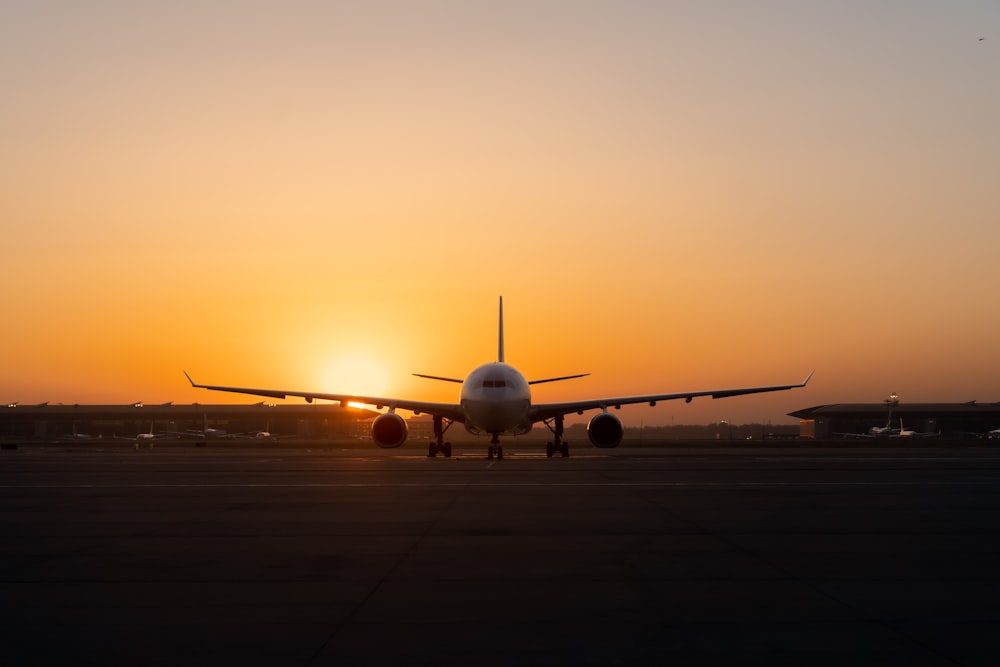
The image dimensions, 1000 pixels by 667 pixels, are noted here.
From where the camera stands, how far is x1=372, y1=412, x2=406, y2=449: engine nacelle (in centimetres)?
4203

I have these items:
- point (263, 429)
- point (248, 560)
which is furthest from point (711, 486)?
point (263, 429)

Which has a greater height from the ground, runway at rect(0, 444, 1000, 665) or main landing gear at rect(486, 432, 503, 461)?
main landing gear at rect(486, 432, 503, 461)

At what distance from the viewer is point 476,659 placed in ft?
20.3

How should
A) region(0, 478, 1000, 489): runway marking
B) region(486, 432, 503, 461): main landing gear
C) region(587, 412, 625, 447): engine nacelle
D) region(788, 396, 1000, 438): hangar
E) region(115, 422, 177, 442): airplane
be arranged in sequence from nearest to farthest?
region(0, 478, 1000, 489): runway marking < region(486, 432, 503, 461): main landing gear < region(587, 412, 625, 447): engine nacelle < region(115, 422, 177, 442): airplane < region(788, 396, 1000, 438): hangar

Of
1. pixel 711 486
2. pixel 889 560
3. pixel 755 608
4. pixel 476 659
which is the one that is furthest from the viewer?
pixel 711 486

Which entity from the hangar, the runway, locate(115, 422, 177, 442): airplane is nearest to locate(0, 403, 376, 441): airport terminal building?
locate(115, 422, 177, 442): airplane

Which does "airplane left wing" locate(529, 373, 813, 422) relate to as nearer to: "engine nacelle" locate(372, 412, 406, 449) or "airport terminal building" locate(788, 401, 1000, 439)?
"engine nacelle" locate(372, 412, 406, 449)

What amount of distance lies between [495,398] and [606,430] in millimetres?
5531

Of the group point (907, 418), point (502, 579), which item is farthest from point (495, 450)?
point (907, 418)

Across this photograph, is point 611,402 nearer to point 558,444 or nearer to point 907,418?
point 558,444

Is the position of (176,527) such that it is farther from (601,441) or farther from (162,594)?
(601,441)

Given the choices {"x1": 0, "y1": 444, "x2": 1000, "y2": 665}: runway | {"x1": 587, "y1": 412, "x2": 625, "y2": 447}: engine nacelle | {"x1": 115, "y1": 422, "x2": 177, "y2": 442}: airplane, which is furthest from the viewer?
{"x1": 115, "y1": 422, "x2": 177, "y2": 442}: airplane

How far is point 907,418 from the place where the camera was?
461 feet

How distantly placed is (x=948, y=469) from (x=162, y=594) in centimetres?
2638
